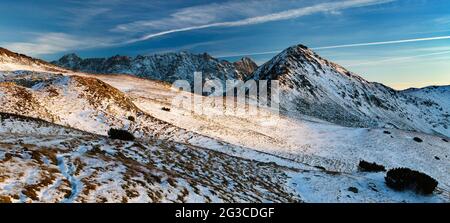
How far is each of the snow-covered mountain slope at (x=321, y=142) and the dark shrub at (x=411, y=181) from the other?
1212cm

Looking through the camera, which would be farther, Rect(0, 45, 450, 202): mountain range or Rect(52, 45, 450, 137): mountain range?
Rect(52, 45, 450, 137): mountain range

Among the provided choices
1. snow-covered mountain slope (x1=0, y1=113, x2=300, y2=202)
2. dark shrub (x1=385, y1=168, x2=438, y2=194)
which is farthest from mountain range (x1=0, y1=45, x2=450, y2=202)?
dark shrub (x1=385, y1=168, x2=438, y2=194)

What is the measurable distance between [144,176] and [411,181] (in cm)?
1536

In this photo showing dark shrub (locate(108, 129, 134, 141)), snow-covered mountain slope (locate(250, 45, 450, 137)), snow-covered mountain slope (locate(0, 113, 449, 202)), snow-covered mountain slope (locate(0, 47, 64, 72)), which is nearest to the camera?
snow-covered mountain slope (locate(0, 113, 449, 202))

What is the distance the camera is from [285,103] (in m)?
89.3

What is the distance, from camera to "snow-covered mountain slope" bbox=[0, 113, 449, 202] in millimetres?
11695

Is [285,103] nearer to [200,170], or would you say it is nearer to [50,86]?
[50,86]

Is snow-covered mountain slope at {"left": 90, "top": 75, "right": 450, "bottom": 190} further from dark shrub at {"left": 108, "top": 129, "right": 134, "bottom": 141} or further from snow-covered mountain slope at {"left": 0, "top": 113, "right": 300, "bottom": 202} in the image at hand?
dark shrub at {"left": 108, "top": 129, "right": 134, "bottom": 141}

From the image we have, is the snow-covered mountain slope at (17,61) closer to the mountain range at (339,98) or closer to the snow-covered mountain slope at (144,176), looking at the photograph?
the mountain range at (339,98)

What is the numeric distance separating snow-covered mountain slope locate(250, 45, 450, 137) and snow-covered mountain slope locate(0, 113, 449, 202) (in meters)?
63.7

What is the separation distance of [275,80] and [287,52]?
3243 centimetres

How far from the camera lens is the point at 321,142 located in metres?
48.0

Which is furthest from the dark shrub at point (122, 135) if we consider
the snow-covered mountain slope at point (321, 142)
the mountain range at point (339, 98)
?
the mountain range at point (339, 98)

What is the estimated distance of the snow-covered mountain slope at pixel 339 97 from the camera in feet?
324
